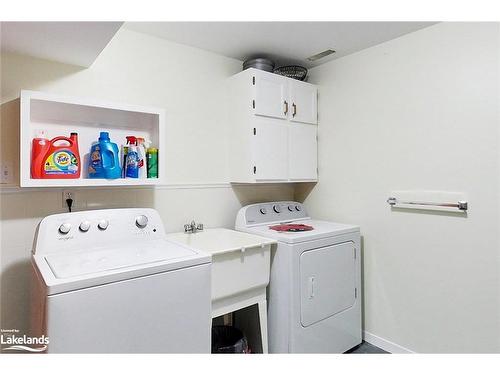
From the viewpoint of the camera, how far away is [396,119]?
2.33m

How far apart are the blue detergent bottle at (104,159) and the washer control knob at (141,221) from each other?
262 mm

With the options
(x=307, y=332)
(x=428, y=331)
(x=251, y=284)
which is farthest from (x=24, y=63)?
(x=428, y=331)

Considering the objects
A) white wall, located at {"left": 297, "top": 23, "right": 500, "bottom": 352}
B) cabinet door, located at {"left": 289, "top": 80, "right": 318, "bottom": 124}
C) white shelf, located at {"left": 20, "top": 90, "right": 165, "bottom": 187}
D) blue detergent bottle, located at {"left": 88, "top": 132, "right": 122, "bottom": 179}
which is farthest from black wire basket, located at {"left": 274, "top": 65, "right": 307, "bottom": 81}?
blue detergent bottle, located at {"left": 88, "top": 132, "right": 122, "bottom": 179}

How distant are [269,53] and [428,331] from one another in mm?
2290

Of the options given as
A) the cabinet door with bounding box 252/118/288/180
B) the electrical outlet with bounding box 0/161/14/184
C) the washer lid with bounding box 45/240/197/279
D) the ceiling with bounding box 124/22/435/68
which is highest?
the ceiling with bounding box 124/22/435/68

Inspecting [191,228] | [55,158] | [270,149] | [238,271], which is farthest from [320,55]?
[55,158]

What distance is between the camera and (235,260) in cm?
190

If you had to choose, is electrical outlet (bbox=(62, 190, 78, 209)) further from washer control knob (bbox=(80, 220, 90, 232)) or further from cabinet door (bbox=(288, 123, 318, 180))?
cabinet door (bbox=(288, 123, 318, 180))

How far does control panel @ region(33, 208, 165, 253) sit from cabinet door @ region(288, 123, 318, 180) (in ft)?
4.07

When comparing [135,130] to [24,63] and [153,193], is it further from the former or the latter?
[24,63]

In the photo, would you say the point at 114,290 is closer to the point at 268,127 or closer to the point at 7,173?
the point at 7,173

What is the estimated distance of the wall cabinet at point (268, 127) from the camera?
94.9 inches

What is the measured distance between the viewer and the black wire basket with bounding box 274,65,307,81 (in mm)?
2717

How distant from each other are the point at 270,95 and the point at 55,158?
1504 mm
